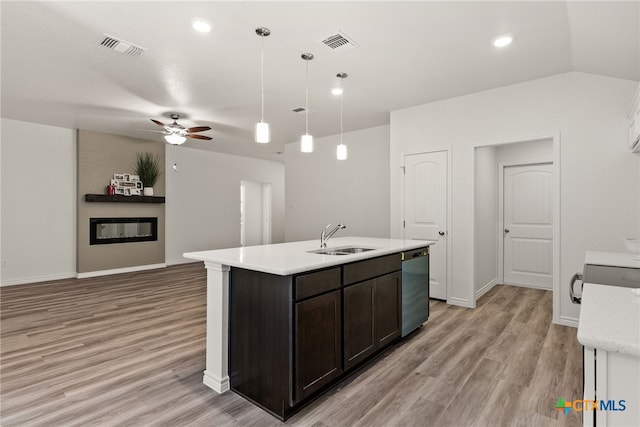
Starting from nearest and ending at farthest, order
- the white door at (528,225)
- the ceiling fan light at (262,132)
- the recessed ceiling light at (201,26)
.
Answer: the recessed ceiling light at (201,26)
the ceiling fan light at (262,132)
the white door at (528,225)

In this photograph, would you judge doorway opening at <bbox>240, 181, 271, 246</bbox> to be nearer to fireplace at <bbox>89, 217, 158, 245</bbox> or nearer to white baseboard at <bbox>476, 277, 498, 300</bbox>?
fireplace at <bbox>89, 217, 158, 245</bbox>

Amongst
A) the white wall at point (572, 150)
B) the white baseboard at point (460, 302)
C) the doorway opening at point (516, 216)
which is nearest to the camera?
the white wall at point (572, 150)

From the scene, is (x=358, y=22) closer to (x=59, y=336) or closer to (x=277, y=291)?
(x=277, y=291)

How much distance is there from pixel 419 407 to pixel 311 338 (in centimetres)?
82

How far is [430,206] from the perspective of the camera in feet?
15.2

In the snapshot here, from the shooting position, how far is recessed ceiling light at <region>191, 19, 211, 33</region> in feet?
8.54

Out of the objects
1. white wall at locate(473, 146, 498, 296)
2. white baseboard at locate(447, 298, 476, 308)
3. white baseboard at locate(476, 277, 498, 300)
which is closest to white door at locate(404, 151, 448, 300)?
white baseboard at locate(447, 298, 476, 308)

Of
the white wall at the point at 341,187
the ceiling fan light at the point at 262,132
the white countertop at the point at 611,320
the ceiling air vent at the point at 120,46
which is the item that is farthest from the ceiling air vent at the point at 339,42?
the white wall at the point at 341,187

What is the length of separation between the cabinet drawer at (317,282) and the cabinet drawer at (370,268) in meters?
0.13

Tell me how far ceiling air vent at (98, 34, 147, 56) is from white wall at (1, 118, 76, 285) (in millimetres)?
4066

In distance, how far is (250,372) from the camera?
2.13 meters

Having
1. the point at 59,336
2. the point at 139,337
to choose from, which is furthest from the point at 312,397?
the point at 59,336

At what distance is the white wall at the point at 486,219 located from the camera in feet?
15.0

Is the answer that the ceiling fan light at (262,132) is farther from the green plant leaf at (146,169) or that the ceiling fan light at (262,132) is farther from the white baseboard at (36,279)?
the white baseboard at (36,279)
